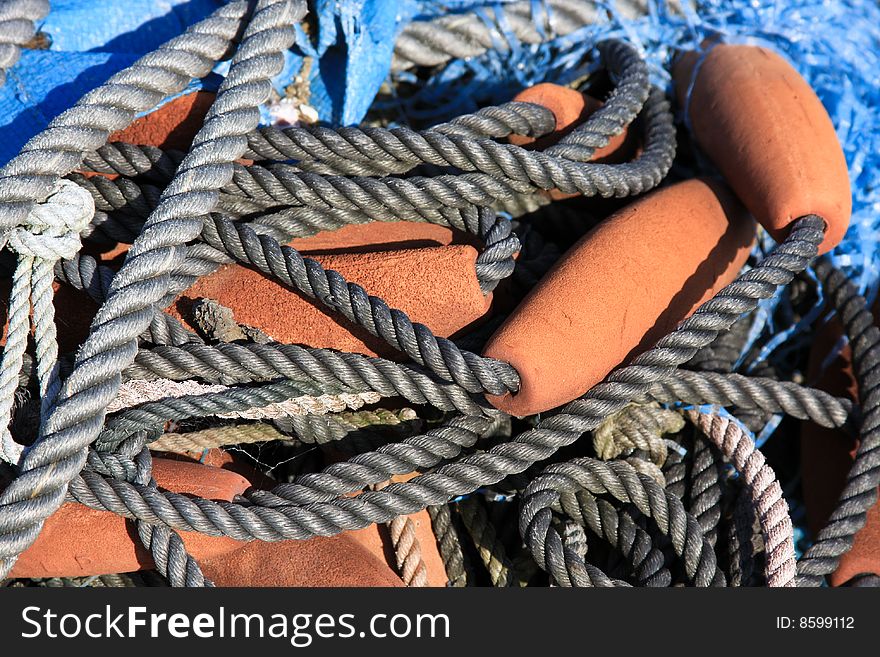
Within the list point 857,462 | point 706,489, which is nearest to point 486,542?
point 706,489

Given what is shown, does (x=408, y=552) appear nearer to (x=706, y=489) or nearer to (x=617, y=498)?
(x=617, y=498)

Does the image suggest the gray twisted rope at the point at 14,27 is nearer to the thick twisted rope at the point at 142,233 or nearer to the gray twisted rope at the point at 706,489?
the thick twisted rope at the point at 142,233

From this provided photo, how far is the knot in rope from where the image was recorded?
103 centimetres

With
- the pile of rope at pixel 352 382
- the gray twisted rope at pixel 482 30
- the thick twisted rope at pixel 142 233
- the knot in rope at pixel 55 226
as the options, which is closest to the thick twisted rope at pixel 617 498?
the pile of rope at pixel 352 382

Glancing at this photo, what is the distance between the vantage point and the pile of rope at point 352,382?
103 cm

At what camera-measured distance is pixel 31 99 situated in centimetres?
120

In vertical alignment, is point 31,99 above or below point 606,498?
above

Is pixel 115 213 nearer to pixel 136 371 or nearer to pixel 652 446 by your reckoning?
pixel 136 371

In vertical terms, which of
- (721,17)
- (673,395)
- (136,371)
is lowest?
(673,395)

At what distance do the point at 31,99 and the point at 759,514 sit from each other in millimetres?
1275

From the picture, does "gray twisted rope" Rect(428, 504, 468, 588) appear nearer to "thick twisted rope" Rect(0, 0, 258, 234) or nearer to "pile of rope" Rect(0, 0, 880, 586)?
"pile of rope" Rect(0, 0, 880, 586)

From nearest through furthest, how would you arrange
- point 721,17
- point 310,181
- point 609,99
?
point 310,181 → point 609,99 → point 721,17

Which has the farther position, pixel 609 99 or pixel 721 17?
pixel 721 17
